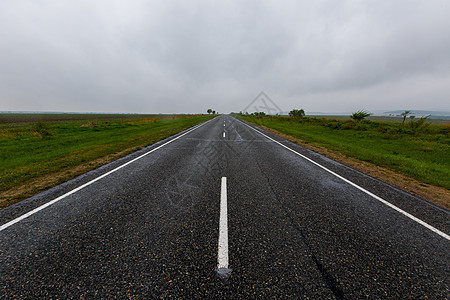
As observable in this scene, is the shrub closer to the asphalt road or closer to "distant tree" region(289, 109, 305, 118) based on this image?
the asphalt road

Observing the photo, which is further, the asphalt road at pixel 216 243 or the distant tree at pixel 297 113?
the distant tree at pixel 297 113

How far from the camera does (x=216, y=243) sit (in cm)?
275

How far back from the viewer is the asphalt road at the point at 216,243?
6.79 ft

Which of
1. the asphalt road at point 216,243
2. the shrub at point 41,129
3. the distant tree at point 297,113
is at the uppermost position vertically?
the distant tree at point 297,113

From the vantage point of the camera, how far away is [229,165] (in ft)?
22.1

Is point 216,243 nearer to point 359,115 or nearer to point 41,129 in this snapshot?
point 41,129

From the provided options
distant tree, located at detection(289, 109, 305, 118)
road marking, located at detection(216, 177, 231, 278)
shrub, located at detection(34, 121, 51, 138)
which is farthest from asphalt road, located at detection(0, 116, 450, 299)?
distant tree, located at detection(289, 109, 305, 118)

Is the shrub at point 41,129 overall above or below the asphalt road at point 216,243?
above

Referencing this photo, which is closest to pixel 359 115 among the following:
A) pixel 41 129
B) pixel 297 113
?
pixel 297 113

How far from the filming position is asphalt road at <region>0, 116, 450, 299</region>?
2.07 metres

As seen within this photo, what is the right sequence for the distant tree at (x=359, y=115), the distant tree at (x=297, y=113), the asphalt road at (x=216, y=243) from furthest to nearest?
the distant tree at (x=297, y=113) → the distant tree at (x=359, y=115) → the asphalt road at (x=216, y=243)

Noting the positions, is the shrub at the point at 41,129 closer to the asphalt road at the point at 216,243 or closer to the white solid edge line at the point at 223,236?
the asphalt road at the point at 216,243

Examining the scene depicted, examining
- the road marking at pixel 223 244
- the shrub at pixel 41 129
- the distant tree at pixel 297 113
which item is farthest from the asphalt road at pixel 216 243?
the distant tree at pixel 297 113

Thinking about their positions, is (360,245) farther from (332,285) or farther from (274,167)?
(274,167)
